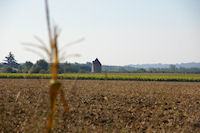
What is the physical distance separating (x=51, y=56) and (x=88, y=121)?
5964mm

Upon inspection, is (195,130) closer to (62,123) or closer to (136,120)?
(136,120)

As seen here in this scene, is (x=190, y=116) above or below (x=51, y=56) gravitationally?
below

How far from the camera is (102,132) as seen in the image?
18.4ft

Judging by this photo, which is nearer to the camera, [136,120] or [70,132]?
[70,132]

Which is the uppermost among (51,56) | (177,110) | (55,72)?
(51,56)

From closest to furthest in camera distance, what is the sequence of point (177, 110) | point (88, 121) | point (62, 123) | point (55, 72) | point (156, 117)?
point (55, 72) → point (62, 123) → point (88, 121) → point (156, 117) → point (177, 110)

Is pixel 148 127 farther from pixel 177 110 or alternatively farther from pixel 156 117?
pixel 177 110

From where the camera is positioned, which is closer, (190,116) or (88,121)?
(88,121)

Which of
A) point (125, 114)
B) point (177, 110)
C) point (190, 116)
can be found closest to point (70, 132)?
point (125, 114)

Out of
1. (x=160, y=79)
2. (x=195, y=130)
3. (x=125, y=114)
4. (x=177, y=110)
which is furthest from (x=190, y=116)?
(x=160, y=79)

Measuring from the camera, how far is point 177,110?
32.0ft

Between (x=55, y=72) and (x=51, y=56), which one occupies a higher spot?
(x=51, y=56)

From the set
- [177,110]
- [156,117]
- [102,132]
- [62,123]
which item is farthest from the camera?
[177,110]

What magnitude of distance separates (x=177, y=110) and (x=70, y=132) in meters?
6.12
